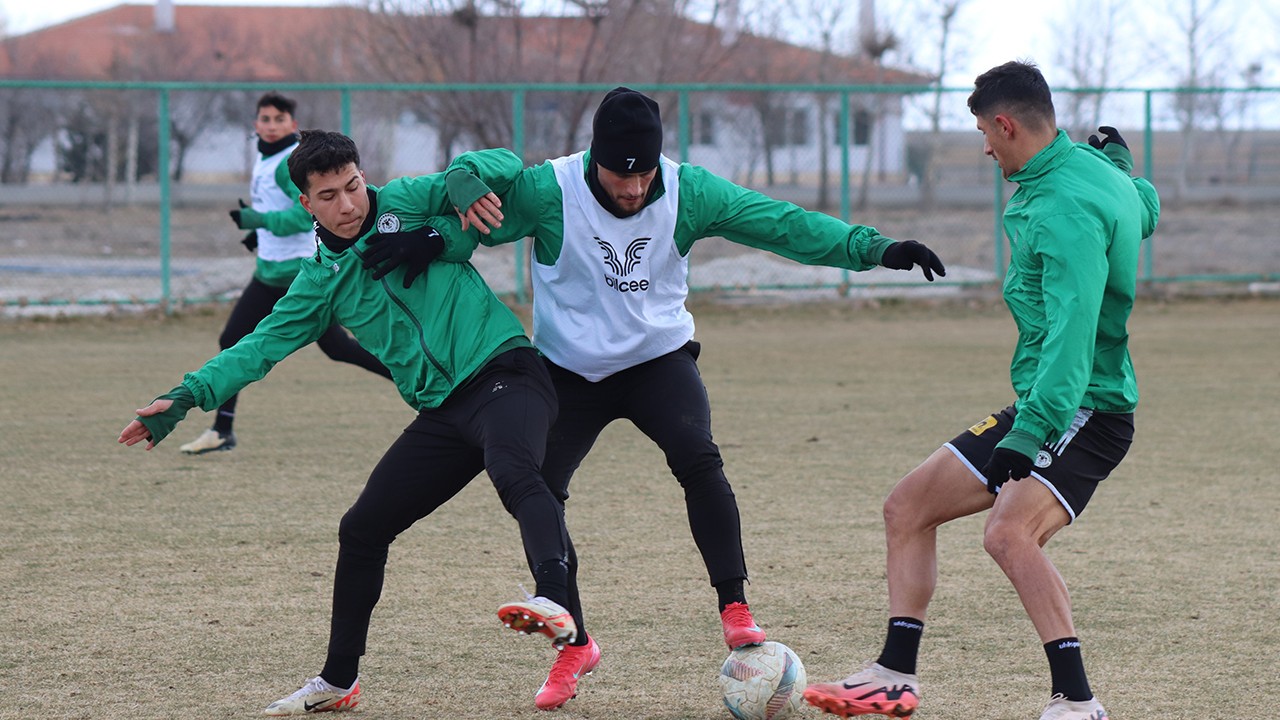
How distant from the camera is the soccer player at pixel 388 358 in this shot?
4129mm

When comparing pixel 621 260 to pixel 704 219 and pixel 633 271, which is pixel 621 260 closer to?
pixel 633 271

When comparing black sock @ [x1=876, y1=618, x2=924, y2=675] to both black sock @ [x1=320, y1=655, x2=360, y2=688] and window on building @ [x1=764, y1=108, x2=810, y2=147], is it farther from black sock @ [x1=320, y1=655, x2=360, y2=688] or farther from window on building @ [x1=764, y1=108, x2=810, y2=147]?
window on building @ [x1=764, y1=108, x2=810, y2=147]

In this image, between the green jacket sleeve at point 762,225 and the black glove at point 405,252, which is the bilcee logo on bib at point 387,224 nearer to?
the black glove at point 405,252

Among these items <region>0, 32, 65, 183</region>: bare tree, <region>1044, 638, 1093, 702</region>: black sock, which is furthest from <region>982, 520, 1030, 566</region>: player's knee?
<region>0, 32, 65, 183</region>: bare tree

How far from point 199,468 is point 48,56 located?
142 ft

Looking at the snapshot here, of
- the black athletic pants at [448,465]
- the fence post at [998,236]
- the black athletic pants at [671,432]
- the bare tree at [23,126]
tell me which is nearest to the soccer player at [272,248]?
the black athletic pants at [671,432]

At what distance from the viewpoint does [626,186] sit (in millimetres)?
4309

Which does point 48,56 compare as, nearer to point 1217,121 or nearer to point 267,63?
point 267,63

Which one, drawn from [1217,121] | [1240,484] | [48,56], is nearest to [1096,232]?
[1240,484]

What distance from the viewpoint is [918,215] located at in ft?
64.5

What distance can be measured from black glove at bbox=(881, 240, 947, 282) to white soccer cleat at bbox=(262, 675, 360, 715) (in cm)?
204

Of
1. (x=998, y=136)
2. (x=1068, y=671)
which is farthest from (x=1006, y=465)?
(x=998, y=136)

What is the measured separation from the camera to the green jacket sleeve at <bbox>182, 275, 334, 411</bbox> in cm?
414

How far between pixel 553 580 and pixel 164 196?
1277 centimetres
